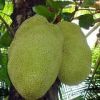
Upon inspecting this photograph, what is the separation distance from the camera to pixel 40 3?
1.42 m

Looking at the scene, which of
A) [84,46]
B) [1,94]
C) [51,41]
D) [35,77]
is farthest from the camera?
[1,94]

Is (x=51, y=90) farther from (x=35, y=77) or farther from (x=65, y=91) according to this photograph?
(x=65, y=91)

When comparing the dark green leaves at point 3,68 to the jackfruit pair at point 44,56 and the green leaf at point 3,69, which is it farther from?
the jackfruit pair at point 44,56

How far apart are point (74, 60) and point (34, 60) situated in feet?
0.58

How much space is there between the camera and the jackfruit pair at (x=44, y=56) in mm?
1143

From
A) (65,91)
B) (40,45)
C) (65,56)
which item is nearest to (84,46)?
(65,56)

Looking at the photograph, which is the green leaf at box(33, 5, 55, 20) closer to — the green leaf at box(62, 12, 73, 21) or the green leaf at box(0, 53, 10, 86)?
the green leaf at box(62, 12, 73, 21)

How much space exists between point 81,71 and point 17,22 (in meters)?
0.29

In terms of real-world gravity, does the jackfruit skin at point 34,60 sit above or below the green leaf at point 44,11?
below

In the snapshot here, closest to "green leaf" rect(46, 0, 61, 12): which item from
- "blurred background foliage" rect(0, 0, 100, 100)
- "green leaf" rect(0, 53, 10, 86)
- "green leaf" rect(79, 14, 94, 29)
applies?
"blurred background foliage" rect(0, 0, 100, 100)

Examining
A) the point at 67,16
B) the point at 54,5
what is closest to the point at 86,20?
the point at 67,16

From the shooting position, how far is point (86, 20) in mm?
1496

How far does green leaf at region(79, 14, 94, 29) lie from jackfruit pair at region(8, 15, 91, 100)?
3.6 inches

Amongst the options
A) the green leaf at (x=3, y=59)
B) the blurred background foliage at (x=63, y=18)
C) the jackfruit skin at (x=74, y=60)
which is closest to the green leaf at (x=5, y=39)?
the blurred background foliage at (x=63, y=18)
